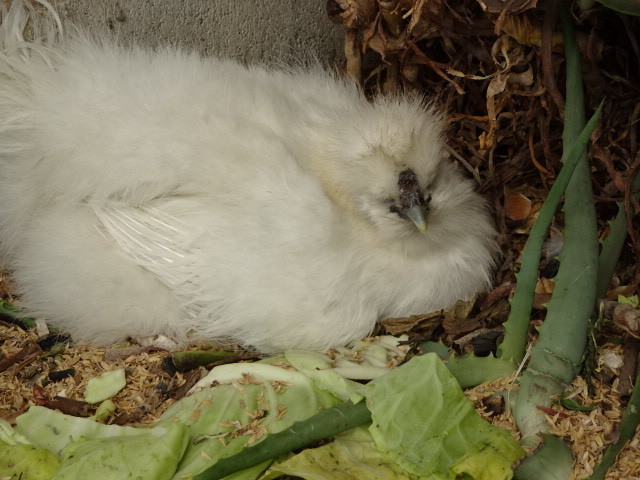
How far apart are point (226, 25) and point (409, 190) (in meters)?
1.11

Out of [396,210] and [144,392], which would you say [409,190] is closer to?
[396,210]

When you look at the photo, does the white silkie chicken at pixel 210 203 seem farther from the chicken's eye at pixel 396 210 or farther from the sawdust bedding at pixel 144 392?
the sawdust bedding at pixel 144 392

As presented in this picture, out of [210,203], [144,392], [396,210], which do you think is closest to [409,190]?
[396,210]

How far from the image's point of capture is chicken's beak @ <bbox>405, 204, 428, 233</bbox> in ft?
8.14

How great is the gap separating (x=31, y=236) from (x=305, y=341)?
106 centimetres

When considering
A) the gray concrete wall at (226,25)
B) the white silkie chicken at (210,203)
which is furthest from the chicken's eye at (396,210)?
the gray concrete wall at (226,25)

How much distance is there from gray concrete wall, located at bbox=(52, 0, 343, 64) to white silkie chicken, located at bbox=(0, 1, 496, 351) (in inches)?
5.1

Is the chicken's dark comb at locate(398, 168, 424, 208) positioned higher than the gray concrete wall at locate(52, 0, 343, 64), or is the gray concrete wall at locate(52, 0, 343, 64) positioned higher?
the gray concrete wall at locate(52, 0, 343, 64)

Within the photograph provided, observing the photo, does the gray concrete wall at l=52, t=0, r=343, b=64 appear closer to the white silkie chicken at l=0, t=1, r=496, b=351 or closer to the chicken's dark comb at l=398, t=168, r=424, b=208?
the white silkie chicken at l=0, t=1, r=496, b=351

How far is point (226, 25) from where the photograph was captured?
10.1 ft

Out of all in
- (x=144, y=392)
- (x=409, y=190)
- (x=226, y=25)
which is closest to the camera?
(x=144, y=392)

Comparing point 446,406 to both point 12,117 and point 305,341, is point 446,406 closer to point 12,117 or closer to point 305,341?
point 305,341

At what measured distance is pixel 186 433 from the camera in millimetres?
2041

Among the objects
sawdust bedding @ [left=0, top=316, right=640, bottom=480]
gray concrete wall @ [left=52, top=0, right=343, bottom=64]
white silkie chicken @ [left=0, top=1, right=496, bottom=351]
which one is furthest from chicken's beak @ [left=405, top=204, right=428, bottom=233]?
gray concrete wall @ [left=52, top=0, right=343, bottom=64]
